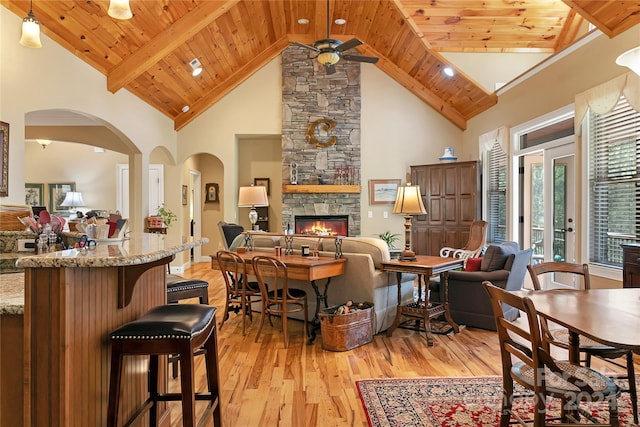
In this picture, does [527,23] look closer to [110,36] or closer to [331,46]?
[331,46]

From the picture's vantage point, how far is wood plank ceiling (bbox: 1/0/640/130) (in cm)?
465

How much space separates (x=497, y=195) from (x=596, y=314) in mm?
5627

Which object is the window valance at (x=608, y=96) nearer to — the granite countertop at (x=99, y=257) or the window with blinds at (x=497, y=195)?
the window with blinds at (x=497, y=195)

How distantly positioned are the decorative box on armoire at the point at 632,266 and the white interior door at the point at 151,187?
839 cm

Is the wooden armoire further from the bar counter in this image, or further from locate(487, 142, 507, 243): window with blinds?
the bar counter

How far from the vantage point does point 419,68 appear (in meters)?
7.75

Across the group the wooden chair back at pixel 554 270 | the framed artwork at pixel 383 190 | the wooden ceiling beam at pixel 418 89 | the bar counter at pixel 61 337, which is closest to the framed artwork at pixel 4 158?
the bar counter at pixel 61 337

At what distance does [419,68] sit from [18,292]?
24.0ft

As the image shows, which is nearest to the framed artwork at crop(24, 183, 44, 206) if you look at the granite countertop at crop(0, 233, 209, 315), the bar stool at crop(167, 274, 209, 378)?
the bar stool at crop(167, 274, 209, 378)

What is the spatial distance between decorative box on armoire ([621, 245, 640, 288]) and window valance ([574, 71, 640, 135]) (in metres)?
1.27

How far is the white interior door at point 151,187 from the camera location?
9.41 meters

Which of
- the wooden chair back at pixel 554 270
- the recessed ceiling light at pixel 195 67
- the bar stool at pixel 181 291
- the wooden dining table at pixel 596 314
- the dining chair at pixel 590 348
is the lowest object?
the dining chair at pixel 590 348

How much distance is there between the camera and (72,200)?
9797mm

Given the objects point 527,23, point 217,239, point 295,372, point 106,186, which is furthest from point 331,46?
point 106,186
